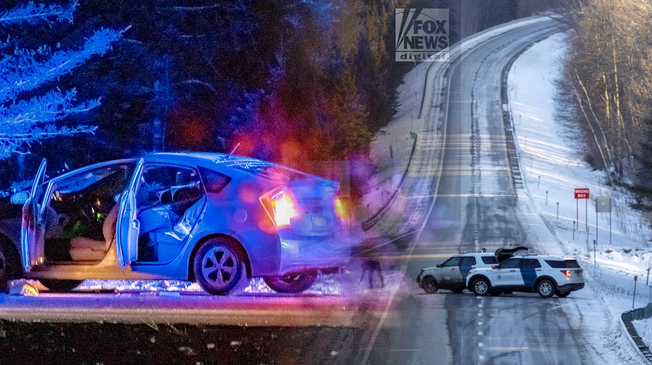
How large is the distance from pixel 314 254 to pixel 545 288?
15.0 meters

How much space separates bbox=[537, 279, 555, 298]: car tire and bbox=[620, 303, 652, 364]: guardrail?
10.3ft

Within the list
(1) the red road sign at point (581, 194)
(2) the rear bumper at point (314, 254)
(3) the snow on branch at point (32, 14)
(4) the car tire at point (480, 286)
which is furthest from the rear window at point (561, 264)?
(1) the red road sign at point (581, 194)

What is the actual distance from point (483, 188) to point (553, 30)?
73806mm

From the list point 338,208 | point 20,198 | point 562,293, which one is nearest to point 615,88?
point 562,293

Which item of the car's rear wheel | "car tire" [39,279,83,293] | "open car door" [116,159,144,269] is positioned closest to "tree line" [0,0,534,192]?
"car tire" [39,279,83,293]

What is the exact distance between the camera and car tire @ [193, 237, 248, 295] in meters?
10.4

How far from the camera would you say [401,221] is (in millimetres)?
42531

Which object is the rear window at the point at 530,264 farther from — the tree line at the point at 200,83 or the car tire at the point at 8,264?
the car tire at the point at 8,264

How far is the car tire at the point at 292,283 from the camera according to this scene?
11.6 metres

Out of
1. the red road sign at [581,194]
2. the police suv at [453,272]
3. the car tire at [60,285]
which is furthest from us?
the red road sign at [581,194]

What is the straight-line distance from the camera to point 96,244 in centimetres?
1079

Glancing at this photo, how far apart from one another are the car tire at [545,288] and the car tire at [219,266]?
15.2 metres

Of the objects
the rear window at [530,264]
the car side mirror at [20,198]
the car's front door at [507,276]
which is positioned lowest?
the car's front door at [507,276]

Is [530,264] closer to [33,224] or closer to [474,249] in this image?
[474,249]
